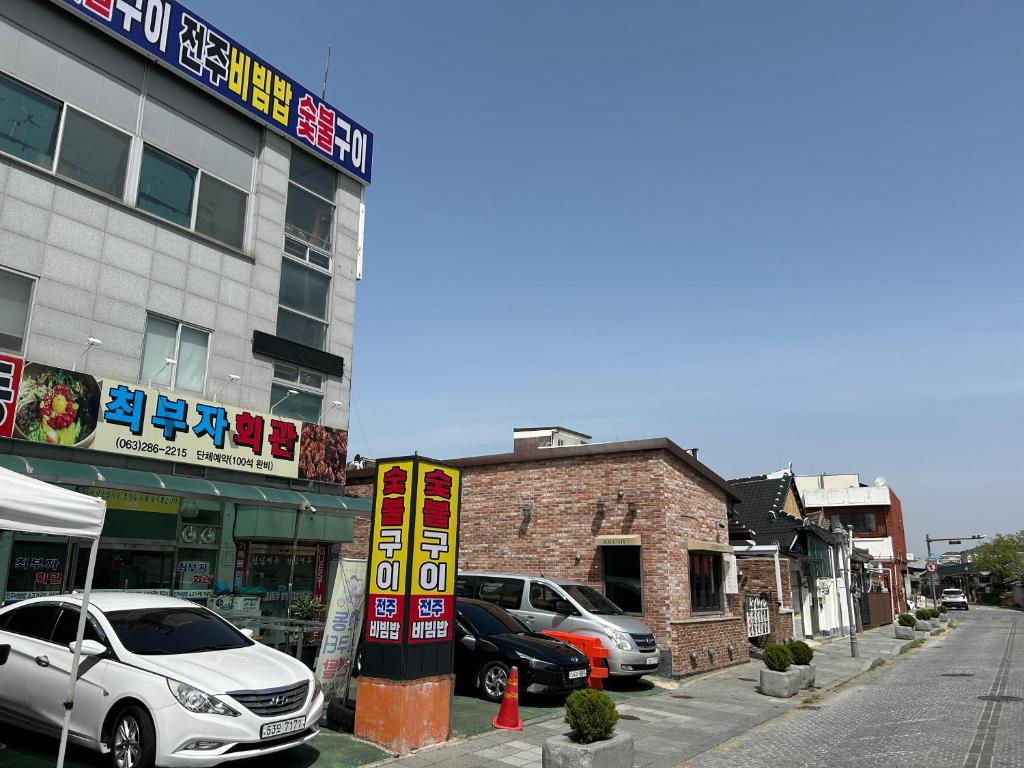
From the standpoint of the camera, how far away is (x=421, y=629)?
9.31m

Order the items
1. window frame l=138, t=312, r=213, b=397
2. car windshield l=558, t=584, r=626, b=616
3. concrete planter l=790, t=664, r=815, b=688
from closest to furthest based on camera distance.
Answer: window frame l=138, t=312, r=213, b=397 → car windshield l=558, t=584, r=626, b=616 → concrete planter l=790, t=664, r=815, b=688

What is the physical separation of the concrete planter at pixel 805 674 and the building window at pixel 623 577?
3348 mm

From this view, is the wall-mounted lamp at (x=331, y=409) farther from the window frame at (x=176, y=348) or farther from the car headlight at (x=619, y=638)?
the car headlight at (x=619, y=638)

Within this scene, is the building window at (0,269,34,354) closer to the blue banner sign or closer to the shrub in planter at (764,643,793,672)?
the blue banner sign

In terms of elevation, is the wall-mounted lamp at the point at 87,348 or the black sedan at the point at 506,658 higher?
the wall-mounted lamp at the point at 87,348

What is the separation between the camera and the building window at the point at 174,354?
14.3 meters

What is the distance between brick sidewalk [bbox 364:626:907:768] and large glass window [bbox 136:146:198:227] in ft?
38.1

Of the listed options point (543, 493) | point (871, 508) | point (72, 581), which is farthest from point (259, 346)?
point (871, 508)

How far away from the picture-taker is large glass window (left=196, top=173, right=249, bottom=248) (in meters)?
15.8

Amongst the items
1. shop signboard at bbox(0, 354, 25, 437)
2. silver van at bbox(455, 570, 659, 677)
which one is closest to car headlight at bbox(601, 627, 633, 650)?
silver van at bbox(455, 570, 659, 677)

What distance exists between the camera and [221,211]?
53.2 feet

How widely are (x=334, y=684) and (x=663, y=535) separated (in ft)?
29.3

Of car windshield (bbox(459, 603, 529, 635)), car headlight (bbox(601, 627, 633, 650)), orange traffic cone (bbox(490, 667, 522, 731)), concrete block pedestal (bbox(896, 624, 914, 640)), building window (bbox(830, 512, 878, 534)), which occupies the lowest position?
concrete block pedestal (bbox(896, 624, 914, 640))

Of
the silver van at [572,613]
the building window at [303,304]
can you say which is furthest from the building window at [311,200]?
the silver van at [572,613]
